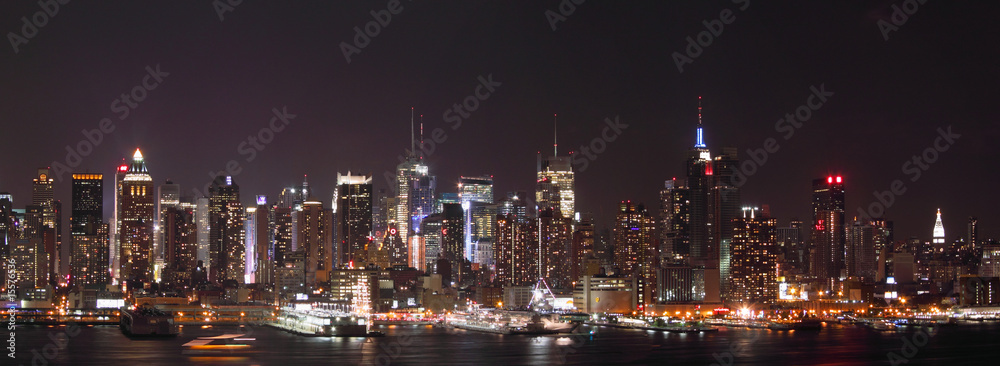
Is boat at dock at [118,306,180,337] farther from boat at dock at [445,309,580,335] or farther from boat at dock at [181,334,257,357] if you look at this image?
boat at dock at [445,309,580,335]

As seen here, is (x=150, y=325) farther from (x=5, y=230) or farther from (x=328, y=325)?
(x=5, y=230)

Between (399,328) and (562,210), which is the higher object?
(562,210)

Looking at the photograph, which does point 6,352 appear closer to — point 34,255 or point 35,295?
point 35,295

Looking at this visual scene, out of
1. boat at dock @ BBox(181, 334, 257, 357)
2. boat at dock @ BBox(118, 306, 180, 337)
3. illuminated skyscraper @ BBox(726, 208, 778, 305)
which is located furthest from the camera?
illuminated skyscraper @ BBox(726, 208, 778, 305)

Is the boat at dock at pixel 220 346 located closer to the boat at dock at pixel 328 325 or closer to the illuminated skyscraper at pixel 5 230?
the boat at dock at pixel 328 325

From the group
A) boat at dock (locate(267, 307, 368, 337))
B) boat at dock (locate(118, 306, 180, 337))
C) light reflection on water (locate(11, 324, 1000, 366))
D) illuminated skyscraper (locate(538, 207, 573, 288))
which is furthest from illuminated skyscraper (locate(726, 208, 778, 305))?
boat at dock (locate(118, 306, 180, 337))

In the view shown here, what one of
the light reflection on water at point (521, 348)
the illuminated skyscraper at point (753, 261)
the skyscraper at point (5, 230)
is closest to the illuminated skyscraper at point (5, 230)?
the skyscraper at point (5, 230)

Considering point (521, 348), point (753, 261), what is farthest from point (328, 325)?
point (753, 261)

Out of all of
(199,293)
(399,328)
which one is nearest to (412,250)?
(199,293)
